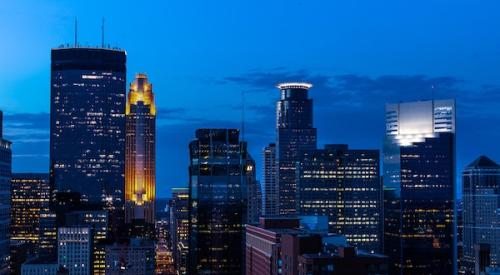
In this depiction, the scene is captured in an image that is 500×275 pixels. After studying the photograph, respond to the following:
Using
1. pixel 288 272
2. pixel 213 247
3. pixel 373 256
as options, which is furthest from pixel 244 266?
pixel 373 256

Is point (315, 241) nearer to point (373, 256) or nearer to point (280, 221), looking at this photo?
point (373, 256)

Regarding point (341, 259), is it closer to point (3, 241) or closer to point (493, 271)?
point (493, 271)

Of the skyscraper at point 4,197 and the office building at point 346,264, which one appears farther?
the skyscraper at point 4,197

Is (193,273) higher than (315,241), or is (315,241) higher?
(315,241)

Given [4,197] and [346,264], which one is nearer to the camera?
[346,264]

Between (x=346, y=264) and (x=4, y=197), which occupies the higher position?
(x=4, y=197)

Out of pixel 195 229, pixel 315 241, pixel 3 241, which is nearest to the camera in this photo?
pixel 315 241

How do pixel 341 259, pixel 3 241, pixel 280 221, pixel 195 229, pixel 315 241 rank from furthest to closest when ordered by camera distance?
pixel 195 229
pixel 3 241
pixel 280 221
pixel 315 241
pixel 341 259

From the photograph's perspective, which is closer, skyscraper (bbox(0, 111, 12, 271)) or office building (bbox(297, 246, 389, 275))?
office building (bbox(297, 246, 389, 275))

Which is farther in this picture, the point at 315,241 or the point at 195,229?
the point at 195,229
